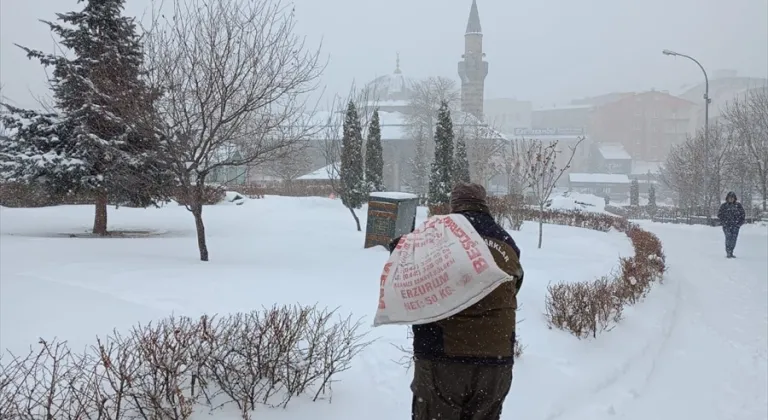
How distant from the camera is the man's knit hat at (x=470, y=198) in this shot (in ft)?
9.42

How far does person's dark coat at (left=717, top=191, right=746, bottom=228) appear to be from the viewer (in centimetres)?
1302

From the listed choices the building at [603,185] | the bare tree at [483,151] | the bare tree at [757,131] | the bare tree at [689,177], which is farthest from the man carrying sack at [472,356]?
the building at [603,185]

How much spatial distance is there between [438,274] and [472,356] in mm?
440

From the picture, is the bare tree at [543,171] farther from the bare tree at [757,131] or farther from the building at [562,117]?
the building at [562,117]

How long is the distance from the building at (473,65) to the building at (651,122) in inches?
1189

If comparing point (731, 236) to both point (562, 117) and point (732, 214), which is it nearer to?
point (732, 214)

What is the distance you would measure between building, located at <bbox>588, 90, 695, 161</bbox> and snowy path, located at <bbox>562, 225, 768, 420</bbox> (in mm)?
91882

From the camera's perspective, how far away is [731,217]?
13.1m

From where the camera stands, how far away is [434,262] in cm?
262

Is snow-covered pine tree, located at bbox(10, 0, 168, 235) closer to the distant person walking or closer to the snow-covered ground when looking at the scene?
the snow-covered ground

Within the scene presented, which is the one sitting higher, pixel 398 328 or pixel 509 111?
pixel 509 111

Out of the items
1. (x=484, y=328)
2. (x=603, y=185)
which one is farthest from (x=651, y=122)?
(x=484, y=328)

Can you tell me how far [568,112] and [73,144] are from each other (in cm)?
11181

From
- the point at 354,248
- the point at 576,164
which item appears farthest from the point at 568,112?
the point at 354,248
